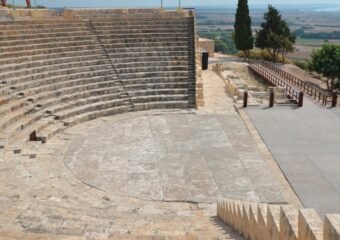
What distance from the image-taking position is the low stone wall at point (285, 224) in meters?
3.43

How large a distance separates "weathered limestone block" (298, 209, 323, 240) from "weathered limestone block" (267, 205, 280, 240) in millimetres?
654

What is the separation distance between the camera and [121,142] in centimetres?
1421

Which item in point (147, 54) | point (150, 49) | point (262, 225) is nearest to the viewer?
point (262, 225)

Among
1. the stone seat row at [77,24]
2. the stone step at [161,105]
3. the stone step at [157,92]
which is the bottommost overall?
the stone step at [161,105]

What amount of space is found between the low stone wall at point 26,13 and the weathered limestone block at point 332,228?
61.7ft

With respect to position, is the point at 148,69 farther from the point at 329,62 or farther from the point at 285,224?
the point at 285,224

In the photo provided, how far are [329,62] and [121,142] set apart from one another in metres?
17.0

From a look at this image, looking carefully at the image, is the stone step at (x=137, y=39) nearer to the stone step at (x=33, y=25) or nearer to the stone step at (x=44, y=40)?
the stone step at (x=44, y=40)

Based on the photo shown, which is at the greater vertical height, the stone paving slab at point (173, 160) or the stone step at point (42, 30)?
the stone step at point (42, 30)

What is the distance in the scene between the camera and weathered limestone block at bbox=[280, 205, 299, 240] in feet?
13.8

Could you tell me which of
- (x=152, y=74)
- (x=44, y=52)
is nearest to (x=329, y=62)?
(x=152, y=74)

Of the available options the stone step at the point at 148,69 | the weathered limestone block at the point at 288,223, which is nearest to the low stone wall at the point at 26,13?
the stone step at the point at 148,69

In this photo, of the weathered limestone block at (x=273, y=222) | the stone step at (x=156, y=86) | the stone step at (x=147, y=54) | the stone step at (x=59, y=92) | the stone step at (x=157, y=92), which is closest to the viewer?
the weathered limestone block at (x=273, y=222)

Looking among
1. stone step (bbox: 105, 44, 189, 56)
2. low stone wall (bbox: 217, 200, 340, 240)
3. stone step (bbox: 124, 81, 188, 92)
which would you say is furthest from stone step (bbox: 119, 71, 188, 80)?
low stone wall (bbox: 217, 200, 340, 240)
